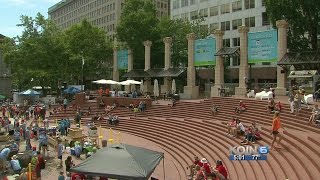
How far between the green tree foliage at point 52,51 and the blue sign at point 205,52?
2239cm

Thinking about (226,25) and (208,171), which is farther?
(226,25)

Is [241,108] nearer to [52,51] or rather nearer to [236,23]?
[52,51]

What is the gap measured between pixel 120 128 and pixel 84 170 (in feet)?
80.7

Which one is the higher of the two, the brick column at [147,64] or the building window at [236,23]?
the building window at [236,23]

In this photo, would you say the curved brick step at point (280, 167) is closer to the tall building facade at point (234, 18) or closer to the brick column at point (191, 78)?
the brick column at point (191, 78)

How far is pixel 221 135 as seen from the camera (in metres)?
25.4

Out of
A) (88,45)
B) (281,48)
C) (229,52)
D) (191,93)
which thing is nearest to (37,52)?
(88,45)

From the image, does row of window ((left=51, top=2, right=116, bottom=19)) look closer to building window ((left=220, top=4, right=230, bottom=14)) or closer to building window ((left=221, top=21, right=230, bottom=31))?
building window ((left=220, top=4, right=230, bottom=14))

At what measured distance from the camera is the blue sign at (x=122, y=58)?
2306 inches

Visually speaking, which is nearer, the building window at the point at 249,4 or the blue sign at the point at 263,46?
the blue sign at the point at 263,46

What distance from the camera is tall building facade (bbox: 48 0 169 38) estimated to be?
120875 mm

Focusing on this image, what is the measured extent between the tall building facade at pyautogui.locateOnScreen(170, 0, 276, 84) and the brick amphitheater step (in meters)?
28.8

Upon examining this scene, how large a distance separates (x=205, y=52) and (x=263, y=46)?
8.38 meters

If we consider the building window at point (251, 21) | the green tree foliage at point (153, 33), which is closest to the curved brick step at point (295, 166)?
the green tree foliage at point (153, 33)
